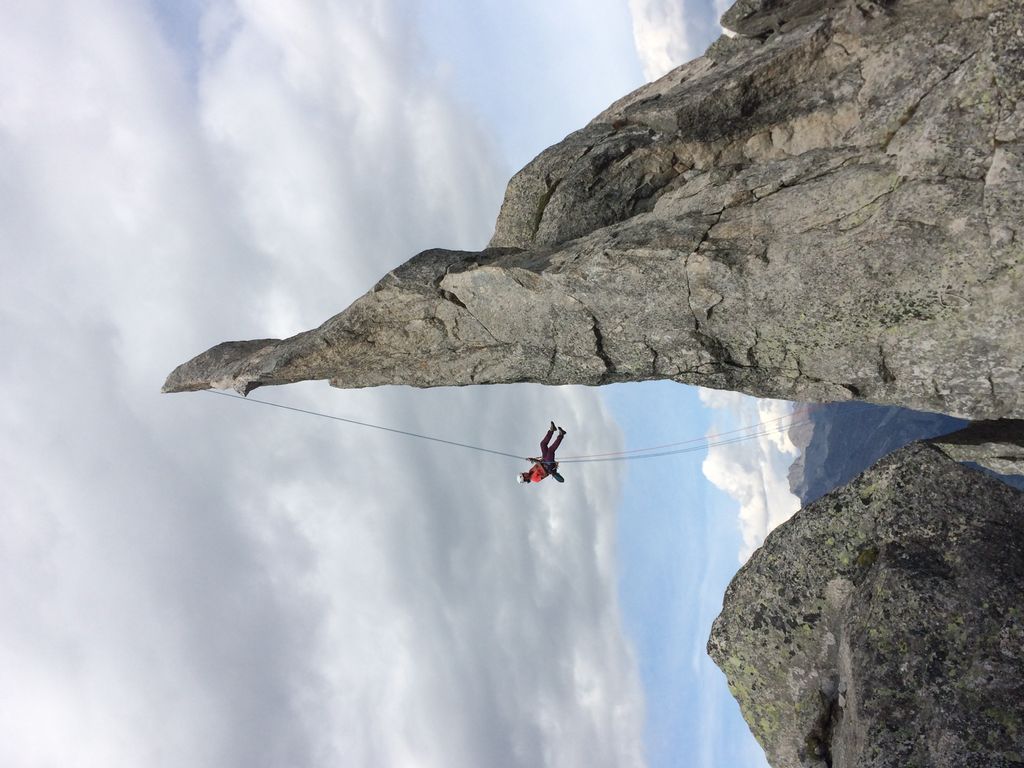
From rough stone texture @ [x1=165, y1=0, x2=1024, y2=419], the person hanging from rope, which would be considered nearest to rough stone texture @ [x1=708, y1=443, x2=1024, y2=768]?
rough stone texture @ [x1=165, y1=0, x2=1024, y2=419]

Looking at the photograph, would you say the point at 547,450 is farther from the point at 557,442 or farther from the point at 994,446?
the point at 994,446

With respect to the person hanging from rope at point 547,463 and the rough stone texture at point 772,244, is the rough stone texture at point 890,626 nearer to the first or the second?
the rough stone texture at point 772,244

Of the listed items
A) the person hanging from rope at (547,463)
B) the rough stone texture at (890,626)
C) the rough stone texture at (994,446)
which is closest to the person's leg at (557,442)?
the person hanging from rope at (547,463)

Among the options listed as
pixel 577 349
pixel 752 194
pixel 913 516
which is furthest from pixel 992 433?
pixel 577 349

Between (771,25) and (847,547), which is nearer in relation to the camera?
(847,547)

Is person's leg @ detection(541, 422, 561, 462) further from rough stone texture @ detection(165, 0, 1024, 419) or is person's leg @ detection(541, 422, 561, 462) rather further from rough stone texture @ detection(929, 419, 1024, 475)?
rough stone texture @ detection(929, 419, 1024, 475)

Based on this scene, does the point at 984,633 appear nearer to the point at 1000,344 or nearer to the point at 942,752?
the point at 942,752

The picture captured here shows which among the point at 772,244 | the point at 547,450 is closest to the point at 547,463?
the point at 547,450
